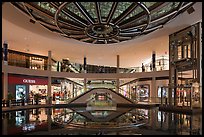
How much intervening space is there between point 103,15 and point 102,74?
44.6ft

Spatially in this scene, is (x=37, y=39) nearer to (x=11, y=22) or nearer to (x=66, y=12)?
(x=11, y=22)

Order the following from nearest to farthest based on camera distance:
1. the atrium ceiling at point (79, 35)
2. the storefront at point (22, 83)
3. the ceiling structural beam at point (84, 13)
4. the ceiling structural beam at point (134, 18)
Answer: the ceiling structural beam at point (84, 13) → the ceiling structural beam at point (134, 18) → the atrium ceiling at point (79, 35) → the storefront at point (22, 83)

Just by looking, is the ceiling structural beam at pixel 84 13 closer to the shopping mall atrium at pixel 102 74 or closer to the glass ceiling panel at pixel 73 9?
the shopping mall atrium at pixel 102 74

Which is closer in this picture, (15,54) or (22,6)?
(22,6)

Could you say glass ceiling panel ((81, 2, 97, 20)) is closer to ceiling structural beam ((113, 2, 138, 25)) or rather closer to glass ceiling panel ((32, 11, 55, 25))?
ceiling structural beam ((113, 2, 138, 25))

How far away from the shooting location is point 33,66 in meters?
26.4

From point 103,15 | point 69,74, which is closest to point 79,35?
point 103,15

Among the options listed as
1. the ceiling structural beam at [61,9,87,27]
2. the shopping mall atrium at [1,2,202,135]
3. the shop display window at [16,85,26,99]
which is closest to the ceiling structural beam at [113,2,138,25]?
the shopping mall atrium at [1,2,202,135]

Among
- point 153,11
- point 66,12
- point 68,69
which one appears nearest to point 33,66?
point 68,69

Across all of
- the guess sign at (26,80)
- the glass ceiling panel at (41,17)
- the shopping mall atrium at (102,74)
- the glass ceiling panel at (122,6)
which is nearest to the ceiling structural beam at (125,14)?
the shopping mall atrium at (102,74)

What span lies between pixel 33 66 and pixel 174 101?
16.8m

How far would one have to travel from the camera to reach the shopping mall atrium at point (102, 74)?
9633 millimetres

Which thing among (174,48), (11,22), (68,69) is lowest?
(68,69)

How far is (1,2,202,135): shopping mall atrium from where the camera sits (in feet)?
31.6
